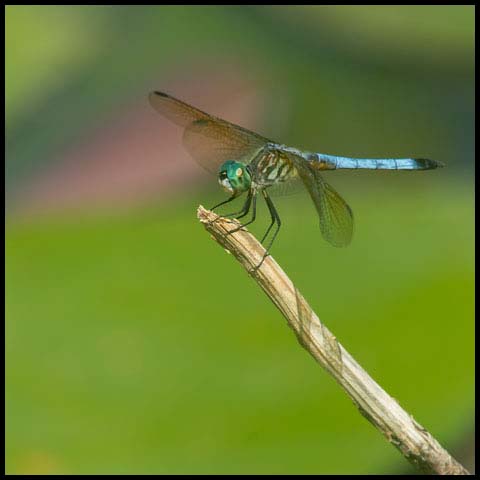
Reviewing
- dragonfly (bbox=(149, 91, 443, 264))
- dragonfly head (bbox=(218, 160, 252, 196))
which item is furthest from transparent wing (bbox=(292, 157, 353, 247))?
dragonfly head (bbox=(218, 160, 252, 196))

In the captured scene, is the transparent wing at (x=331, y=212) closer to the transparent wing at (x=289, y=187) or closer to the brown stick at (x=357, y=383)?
the transparent wing at (x=289, y=187)

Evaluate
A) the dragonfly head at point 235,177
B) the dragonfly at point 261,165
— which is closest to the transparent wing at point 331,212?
the dragonfly at point 261,165

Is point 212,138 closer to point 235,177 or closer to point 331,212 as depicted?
point 235,177

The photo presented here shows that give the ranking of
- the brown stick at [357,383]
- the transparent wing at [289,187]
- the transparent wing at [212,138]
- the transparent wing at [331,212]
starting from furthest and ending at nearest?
the transparent wing at [212,138], the transparent wing at [289,187], the transparent wing at [331,212], the brown stick at [357,383]

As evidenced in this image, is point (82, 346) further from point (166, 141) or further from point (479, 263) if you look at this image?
point (166, 141)

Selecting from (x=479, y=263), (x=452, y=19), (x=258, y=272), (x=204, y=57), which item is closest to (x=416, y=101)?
(x=452, y=19)

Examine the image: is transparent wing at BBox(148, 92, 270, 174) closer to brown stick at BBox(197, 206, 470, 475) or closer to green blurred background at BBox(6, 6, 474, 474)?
green blurred background at BBox(6, 6, 474, 474)
